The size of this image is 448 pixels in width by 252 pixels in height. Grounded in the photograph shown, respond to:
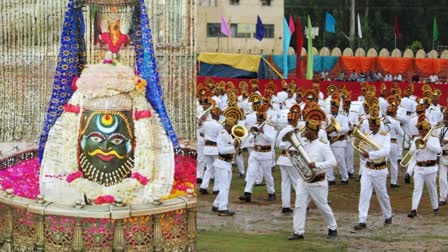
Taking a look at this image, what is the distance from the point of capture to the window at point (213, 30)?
42344 mm

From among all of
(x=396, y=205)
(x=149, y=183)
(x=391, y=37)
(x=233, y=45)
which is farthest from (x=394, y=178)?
(x=391, y=37)

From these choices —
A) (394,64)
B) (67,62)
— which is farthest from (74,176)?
(394,64)

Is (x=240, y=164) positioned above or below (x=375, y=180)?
below

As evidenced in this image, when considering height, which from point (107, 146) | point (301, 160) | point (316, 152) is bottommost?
point (301, 160)

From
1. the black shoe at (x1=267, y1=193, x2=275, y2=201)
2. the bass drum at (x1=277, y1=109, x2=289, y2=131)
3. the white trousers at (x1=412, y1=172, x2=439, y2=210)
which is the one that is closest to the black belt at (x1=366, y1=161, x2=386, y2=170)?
the white trousers at (x1=412, y1=172, x2=439, y2=210)

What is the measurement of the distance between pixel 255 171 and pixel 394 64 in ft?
81.3

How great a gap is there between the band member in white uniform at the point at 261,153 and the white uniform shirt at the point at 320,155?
10.5 feet

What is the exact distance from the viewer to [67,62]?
9.70 meters

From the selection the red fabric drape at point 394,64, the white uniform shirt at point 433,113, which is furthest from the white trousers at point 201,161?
the red fabric drape at point 394,64

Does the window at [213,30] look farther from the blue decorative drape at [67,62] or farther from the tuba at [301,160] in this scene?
the blue decorative drape at [67,62]

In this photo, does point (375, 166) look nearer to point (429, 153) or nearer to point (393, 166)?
point (429, 153)

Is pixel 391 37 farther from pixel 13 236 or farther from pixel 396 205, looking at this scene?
pixel 13 236

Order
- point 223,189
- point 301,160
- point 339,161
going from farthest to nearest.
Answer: point 339,161, point 223,189, point 301,160

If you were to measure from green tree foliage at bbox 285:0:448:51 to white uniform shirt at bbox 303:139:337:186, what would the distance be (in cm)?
4194
